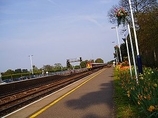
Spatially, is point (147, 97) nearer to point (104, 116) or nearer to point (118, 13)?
point (104, 116)

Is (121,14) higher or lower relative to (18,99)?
higher

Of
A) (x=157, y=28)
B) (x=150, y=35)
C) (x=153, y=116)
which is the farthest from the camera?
(x=150, y=35)

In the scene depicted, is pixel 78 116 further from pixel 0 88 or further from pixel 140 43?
pixel 140 43

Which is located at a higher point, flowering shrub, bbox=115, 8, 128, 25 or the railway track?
flowering shrub, bbox=115, 8, 128, 25

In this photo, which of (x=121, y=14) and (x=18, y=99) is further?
(x=18, y=99)

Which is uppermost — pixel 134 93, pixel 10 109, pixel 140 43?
pixel 140 43

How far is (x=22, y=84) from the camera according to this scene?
1179 inches

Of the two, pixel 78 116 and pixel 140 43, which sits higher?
pixel 140 43

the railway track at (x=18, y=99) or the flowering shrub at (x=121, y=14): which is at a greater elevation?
the flowering shrub at (x=121, y=14)

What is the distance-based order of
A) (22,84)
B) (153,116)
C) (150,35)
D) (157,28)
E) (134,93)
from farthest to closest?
1. (22,84)
2. (150,35)
3. (157,28)
4. (134,93)
5. (153,116)

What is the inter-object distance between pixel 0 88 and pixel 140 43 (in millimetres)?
16658

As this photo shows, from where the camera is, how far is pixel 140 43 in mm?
31047

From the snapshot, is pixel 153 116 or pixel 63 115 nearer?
pixel 153 116

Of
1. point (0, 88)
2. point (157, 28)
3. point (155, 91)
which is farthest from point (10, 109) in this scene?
point (157, 28)
